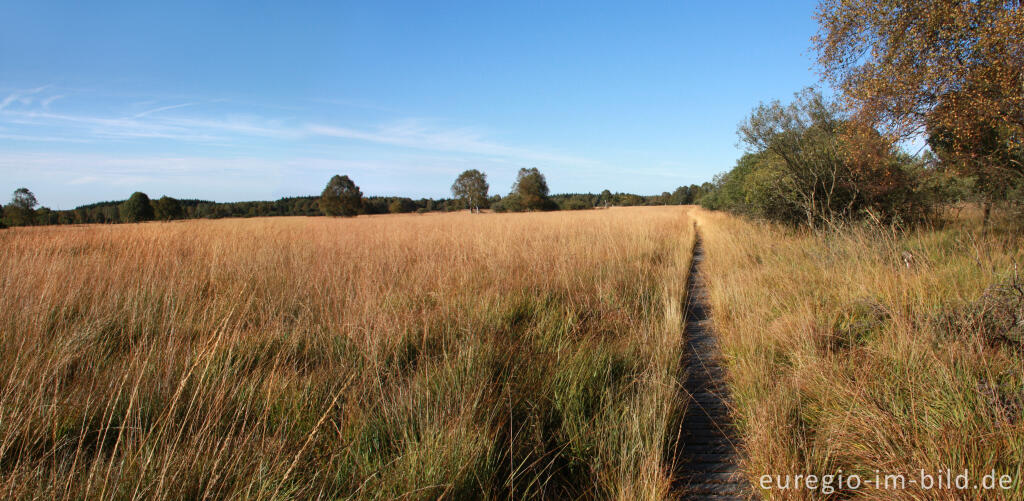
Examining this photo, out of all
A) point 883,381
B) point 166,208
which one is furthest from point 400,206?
point 883,381

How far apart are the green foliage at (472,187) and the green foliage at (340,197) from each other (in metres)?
15.1

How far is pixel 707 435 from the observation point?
2254mm

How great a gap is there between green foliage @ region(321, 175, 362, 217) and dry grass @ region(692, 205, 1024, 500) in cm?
4553

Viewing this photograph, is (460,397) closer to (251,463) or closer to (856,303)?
(251,463)

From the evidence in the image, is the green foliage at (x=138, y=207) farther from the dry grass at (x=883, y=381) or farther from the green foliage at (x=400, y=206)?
the dry grass at (x=883, y=381)

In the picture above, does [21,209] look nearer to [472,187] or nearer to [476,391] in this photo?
[472,187]

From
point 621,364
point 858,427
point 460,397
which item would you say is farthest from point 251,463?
point 858,427

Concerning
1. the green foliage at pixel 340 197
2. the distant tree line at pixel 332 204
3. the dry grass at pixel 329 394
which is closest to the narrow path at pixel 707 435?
the dry grass at pixel 329 394

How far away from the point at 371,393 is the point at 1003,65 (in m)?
9.48

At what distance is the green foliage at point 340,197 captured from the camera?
4350 cm

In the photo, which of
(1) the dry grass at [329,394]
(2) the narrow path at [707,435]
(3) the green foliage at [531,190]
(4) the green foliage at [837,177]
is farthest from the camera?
(3) the green foliage at [531,190]

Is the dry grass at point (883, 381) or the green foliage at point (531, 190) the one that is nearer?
the dry grass at point (883, 381)

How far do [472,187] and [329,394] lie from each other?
5580 centimetres

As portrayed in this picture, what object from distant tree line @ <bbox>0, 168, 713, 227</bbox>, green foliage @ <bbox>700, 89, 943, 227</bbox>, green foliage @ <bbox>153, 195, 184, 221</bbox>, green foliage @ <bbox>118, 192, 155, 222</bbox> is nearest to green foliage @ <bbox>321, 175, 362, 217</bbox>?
distant tree line @ <bbox>0, 168, 713, 227</bbox>
